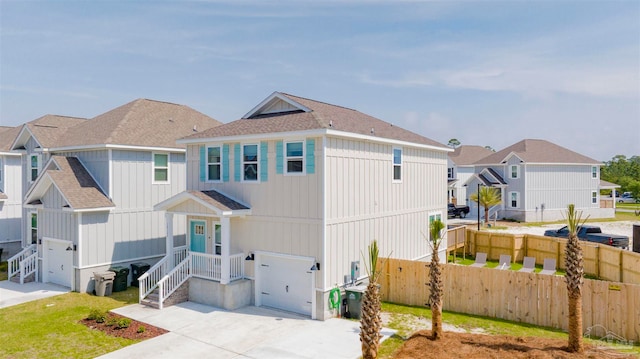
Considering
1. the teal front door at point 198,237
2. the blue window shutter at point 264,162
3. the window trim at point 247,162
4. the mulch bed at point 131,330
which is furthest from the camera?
the teal front door at point 198,237

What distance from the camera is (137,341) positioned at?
1198 cm

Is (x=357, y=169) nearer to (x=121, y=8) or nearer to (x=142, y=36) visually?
(x=121, y=8)

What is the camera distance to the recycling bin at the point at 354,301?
13.9 m

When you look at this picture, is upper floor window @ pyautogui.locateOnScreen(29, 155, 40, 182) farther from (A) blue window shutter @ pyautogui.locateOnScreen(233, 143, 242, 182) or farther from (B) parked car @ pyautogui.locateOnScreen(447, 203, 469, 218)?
(B) parked car @ pyautogui.locateOnScreen(447, 203, 469, 218)

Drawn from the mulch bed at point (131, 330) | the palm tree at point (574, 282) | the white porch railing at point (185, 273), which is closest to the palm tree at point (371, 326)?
the palm tree at point (574, 282)

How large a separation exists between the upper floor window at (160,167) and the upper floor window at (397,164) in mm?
11204

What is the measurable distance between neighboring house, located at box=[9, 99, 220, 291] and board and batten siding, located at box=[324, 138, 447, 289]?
9.93m

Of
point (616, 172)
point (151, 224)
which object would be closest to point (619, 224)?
point (151, 224)

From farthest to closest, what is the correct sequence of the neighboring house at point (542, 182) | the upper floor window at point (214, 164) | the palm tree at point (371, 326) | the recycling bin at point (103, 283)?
1. the neighboring house at point (542, 182)
2. the recycling bin at point (103, 283)
3. the upper floor window at point (214, 164)
4. the palm tree at point (371, 326)

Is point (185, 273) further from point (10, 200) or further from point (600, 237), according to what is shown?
point (600, 237)

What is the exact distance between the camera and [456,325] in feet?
43.0

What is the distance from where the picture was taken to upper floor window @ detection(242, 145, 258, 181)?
15758 millimetres

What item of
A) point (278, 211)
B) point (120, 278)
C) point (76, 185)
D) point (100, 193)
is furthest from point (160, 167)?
point (278, 211)

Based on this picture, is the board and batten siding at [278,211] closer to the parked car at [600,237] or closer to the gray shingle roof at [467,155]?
the parked car at [600,237]
